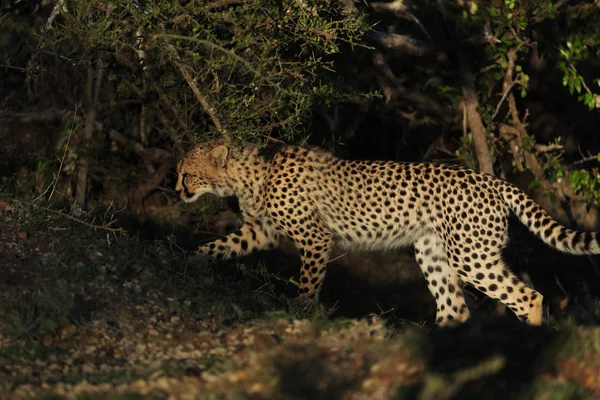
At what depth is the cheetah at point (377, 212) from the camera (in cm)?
682

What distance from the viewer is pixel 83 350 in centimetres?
488

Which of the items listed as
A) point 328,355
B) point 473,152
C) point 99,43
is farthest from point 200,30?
point 473,152

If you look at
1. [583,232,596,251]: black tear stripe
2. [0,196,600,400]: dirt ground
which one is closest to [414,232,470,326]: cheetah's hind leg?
[0,196,600,400]: dirt ground

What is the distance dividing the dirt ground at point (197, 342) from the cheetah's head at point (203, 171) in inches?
35.6

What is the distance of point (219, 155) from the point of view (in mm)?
7184

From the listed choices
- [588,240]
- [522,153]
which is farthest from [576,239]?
[522,153]

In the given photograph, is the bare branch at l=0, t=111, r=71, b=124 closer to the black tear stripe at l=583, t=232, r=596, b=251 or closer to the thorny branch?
the thorny branch

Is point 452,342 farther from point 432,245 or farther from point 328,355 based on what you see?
point 432,245

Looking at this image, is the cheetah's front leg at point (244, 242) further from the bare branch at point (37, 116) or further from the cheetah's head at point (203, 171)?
the bare branch at point (37, 116)

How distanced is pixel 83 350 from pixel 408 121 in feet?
18.4

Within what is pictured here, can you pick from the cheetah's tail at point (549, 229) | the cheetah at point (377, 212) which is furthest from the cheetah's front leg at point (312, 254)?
the cheetah's tail at point (549, 229)

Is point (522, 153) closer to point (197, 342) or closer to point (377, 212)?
point (377, 212)

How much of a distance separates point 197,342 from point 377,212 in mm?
2444

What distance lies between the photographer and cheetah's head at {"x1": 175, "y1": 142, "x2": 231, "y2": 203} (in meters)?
7.20
